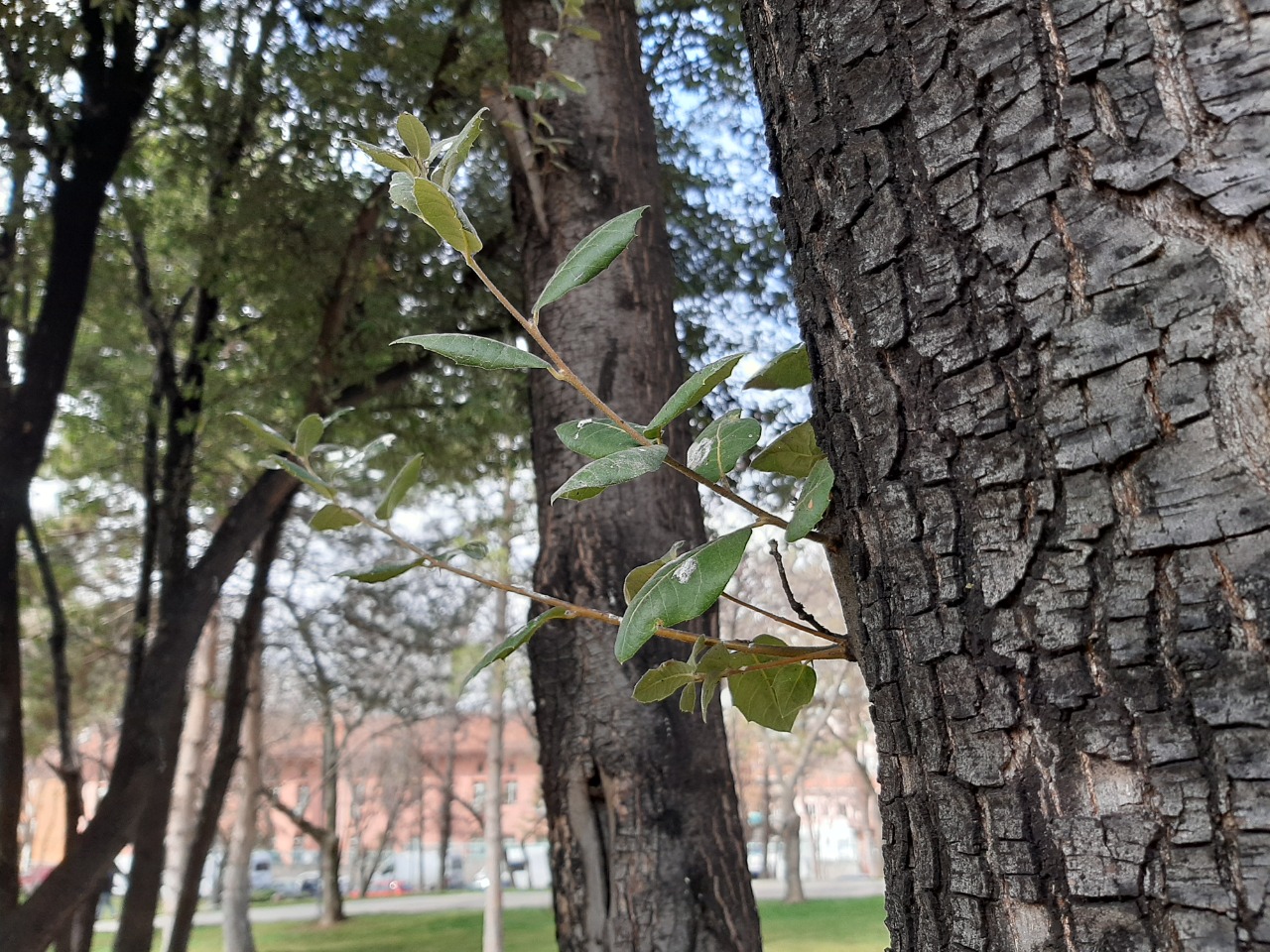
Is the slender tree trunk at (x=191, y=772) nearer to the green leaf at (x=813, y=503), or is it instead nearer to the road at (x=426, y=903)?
the road at (x=426, y=903)

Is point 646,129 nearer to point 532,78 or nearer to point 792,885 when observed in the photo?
point 532,78

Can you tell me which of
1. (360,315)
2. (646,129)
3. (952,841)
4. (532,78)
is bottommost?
(952,841)

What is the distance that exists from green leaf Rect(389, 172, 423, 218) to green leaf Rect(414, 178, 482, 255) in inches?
0.7

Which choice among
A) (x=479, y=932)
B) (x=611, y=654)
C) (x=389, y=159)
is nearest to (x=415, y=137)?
(x=389, y=159)

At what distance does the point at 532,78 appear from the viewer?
2912mm

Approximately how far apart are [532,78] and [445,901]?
26.9 meters

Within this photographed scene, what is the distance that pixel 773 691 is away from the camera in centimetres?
91

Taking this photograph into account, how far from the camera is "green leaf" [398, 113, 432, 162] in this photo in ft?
2.38

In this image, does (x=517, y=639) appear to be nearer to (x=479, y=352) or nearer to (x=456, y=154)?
(x=479, y=352)

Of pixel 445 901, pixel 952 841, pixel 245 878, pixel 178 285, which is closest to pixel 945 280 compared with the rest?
pixel 952 841

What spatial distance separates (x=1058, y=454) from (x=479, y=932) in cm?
1954

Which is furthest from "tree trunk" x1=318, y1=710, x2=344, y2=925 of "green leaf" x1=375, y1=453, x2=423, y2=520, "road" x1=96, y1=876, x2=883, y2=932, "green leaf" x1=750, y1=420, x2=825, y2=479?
"green leaf" x1=750, y1=420, x2=825, y2=479

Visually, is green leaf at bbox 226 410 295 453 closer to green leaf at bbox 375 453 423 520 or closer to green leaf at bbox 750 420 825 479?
green leaf at bbox 375 453 423 520

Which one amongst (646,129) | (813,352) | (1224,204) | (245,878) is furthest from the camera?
(245,878)
